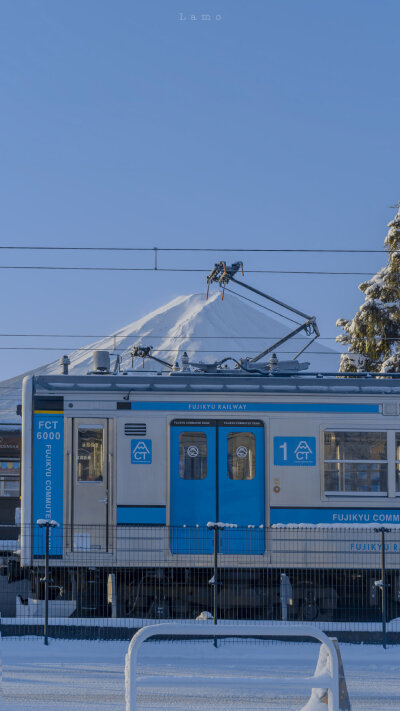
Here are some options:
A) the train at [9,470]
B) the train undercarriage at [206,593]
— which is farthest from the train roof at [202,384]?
the train at [9,470]

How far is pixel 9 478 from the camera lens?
28.1 m

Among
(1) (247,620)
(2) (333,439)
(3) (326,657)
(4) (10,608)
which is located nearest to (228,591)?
(1) (247,620)

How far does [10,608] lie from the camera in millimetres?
15891

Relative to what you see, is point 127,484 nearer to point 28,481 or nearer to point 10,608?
point 28,481

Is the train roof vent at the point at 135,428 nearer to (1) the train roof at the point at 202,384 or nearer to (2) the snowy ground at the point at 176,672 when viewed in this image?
(1) the train roof at the point at 202,384

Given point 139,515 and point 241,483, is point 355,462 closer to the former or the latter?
point 241,483

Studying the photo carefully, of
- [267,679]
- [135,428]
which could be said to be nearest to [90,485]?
[135,428]

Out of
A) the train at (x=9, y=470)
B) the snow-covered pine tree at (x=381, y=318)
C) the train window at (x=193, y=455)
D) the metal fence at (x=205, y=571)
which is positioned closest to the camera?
the metal fence at (x=205, y=571)

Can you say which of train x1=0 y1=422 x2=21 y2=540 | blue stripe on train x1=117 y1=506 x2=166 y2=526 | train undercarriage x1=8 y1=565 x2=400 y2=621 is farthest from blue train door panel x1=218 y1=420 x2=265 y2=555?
train x1=0 y1=422 x2=21 y2=540

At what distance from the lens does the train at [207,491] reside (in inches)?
562

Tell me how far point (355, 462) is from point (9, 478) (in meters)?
15.7

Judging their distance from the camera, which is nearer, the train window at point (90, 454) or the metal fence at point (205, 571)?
the metal fence at point (205, 571)

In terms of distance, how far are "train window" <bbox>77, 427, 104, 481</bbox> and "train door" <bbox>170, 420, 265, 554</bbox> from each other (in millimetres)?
1096

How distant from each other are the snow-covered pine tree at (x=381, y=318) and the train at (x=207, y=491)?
51.7 ft
